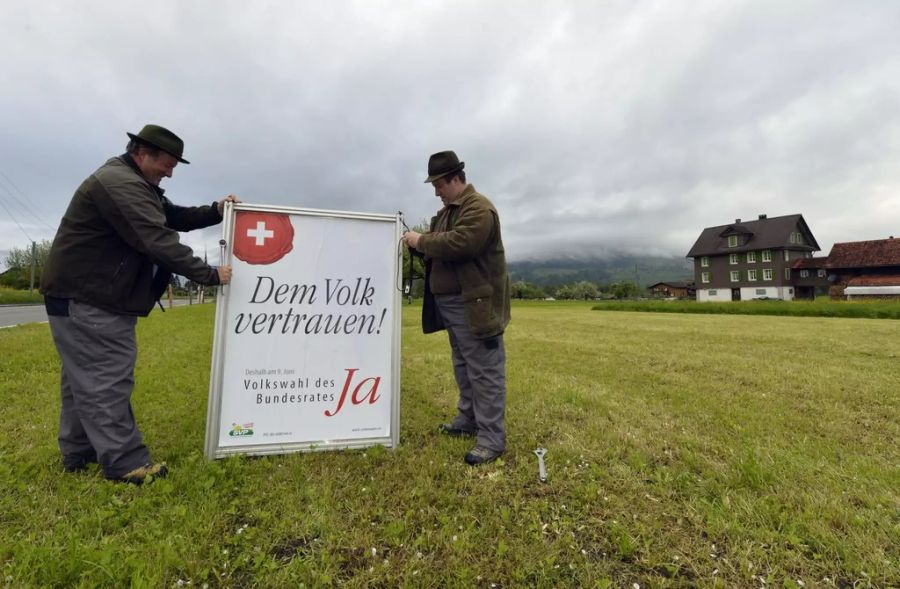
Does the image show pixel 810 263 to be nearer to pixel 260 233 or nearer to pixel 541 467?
pixel 541 467

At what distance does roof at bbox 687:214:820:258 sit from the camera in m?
51.9

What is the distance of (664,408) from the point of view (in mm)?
4699

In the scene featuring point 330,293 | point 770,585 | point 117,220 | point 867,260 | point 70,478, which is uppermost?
Result: point 867,260

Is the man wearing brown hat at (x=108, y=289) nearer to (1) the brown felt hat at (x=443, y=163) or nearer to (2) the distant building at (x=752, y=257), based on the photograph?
(1) the brown felt hat at (x=443, y=163)

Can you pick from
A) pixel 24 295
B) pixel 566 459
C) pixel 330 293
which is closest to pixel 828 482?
pixel 566 459

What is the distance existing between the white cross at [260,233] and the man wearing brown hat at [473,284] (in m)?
1.08

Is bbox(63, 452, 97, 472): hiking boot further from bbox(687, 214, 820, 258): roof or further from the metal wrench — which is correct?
bbox(687, 214, 820, 258): roof

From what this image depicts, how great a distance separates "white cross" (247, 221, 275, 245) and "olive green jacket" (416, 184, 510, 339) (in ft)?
3.88

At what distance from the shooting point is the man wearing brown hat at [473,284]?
324cm

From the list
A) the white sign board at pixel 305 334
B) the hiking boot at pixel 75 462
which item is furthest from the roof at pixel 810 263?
the hiking boot at pixel 75 462

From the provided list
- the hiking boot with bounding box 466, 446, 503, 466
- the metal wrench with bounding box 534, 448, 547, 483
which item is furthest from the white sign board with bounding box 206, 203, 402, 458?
the metal wrench with bounding box 534, 448, 547, 483

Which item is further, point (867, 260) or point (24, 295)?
point (867, 260)

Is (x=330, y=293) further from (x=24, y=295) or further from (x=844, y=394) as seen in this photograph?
(x=24, y=295)

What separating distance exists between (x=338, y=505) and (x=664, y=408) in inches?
145
